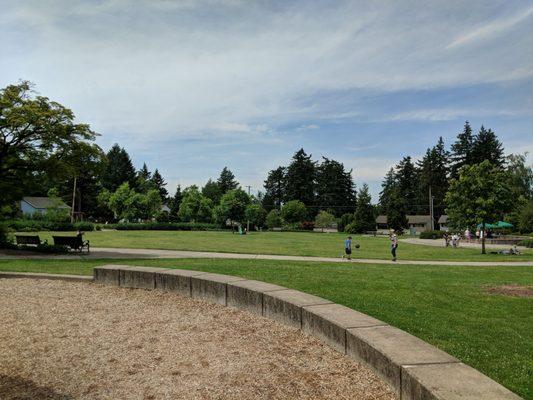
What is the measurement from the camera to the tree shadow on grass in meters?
4.02

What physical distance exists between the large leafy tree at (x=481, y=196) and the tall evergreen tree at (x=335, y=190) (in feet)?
278

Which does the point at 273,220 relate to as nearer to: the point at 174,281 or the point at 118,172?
the point at 118,172

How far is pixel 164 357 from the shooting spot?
5.01 meters

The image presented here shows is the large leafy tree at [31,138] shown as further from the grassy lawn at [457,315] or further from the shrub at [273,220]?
the shrub at [273,220]

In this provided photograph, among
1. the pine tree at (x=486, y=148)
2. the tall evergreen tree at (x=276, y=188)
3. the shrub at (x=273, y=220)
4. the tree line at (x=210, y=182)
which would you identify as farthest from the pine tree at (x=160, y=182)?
the pine tree at (x=486, y=148)

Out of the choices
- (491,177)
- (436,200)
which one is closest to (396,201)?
(436,200)

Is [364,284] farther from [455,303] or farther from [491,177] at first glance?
[491,177]

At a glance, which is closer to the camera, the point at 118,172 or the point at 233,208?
the point at 233,208

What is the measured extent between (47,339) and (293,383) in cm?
359

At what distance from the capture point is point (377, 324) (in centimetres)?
481

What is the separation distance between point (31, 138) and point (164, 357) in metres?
17.9

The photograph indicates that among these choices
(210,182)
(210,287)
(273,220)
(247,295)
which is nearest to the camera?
(247,295)

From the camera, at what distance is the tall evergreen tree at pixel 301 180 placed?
→ 11612 centimetres

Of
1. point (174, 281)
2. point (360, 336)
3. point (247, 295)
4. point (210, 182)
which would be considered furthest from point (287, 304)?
point (210, 182)
